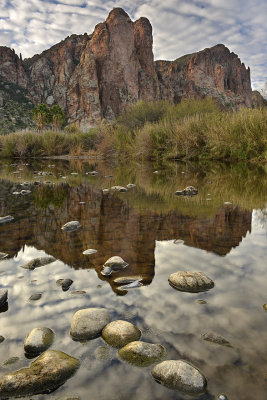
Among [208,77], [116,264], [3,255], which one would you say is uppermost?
[208,77]

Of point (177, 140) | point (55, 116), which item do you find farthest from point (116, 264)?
point (55, 116)

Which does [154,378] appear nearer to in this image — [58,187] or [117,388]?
[117,388]

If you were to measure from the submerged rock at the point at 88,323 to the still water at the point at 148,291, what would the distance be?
0.05m

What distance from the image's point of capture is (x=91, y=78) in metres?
75.1

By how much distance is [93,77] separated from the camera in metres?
75.1

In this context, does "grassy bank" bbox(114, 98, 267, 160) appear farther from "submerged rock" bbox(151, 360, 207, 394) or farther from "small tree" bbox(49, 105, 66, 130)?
"small tree" bbox(49, 105, 66, 130)

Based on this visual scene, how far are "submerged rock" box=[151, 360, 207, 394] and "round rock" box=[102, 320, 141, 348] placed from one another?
0.92ft

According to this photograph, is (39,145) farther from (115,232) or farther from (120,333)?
(120,333)

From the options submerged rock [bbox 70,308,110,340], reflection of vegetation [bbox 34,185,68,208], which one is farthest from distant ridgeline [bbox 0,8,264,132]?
submerged rock [bbox 70,308,110,340]

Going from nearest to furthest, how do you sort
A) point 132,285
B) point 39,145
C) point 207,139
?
point 132,285, point 207,139, point 39,145

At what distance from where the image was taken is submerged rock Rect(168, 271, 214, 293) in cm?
223

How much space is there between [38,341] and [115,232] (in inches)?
87.1

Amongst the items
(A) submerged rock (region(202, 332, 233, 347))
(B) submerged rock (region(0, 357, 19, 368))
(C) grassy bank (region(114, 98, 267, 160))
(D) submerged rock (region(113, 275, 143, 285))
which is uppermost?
(C) grassy bank (region(114, 98, 267, 160))

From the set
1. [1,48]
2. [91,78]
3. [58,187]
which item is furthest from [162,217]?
[1,48]
